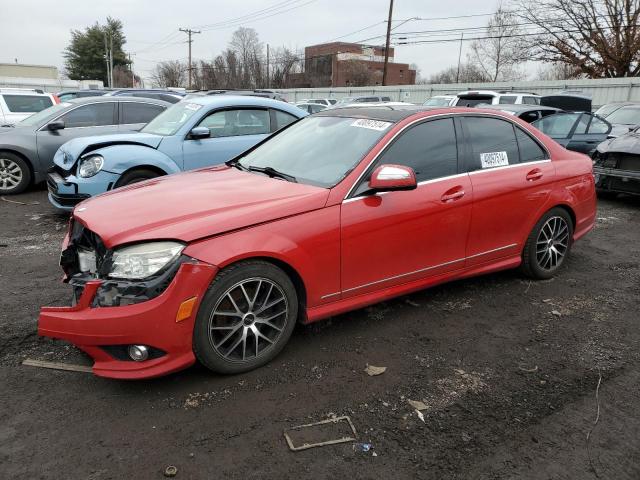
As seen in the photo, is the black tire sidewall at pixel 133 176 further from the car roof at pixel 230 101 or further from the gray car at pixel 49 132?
the gray car at pixel 49 132

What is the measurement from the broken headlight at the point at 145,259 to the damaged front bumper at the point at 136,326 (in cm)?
9

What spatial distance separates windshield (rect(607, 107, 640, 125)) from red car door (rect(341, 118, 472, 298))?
451 inches

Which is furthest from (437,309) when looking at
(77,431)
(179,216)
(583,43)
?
(583,43)

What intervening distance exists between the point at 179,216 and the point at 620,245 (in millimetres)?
5587

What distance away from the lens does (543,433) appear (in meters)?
2.63

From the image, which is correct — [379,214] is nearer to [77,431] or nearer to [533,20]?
[77,431]

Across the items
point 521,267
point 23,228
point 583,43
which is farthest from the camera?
point 583,43

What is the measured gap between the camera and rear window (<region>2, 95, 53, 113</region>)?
1124 cm

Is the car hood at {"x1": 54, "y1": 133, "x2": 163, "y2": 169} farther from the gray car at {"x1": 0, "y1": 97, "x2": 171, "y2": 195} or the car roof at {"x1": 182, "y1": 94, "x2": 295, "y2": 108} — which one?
the gray car at {"x1": 0, "y1": 97, "x2": 171, "y2": 195}

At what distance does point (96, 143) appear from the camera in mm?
6617

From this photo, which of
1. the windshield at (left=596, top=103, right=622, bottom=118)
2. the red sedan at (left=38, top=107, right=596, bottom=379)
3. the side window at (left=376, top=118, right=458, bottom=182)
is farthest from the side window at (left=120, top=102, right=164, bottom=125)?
the windshield at (left=596, top=103, right=622, bottom=118)

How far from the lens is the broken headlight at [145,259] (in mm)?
2760

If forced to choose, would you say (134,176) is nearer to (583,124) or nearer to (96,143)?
(96,143)

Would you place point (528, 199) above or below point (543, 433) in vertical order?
above
